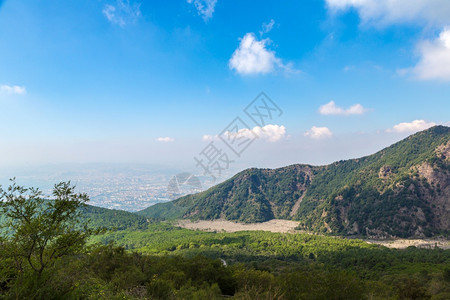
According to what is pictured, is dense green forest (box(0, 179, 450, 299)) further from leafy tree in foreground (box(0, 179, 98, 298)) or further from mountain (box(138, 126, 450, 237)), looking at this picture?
mountain (box(138, 126, 450, 237))

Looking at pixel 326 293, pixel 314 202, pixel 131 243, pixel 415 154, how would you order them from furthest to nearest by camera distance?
1. pixel 314 202
2. pixel 415 154
3. pixel 131 243
4. pixel 326 293

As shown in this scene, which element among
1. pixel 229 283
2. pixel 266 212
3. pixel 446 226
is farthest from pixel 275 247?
pixel 266 212

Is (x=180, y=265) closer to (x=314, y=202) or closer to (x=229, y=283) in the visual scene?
(x=229, y=283)

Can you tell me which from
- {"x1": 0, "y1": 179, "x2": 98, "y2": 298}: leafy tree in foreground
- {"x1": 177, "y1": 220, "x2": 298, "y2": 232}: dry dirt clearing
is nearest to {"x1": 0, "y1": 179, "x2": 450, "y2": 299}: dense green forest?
{"x1": 0, "y1": 179, "x2": 98, "y2": 298}: leafy tree in foreground

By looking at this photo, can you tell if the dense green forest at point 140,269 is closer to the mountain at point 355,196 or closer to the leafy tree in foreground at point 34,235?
the leafy tree in foreground at point 34,235

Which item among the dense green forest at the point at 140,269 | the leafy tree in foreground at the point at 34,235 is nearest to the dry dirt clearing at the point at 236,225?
the dense green forest at the point at 140,269

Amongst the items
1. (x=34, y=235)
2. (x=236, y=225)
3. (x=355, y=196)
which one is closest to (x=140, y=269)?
(x=34, y=235)
